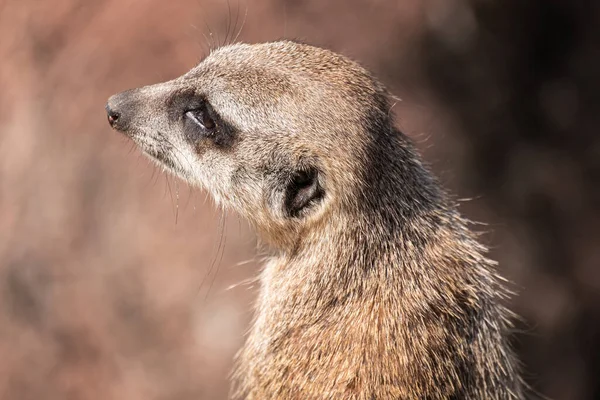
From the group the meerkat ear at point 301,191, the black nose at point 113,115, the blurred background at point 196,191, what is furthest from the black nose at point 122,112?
the blurred background at point 196,191

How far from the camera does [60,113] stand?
6418 mm

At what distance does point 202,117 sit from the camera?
11.7 ft

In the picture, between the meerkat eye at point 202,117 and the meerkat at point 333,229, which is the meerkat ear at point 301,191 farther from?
the meerkat eye at point 202,117

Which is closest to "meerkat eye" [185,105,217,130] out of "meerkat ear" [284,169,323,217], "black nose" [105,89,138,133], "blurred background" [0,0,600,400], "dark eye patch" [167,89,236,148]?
"dark eye patch" [167,89,236,148]

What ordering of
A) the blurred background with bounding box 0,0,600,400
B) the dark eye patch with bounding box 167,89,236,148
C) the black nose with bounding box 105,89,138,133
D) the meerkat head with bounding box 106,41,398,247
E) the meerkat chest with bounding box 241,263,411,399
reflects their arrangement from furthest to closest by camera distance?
the blurred background with bounding box 0,0,600,400
the black nose with bounding box 105,89,138,133
the dark eye patch with bounding box 167,89,236,148
the meerkat head with bounding box 106,41,398,247
the meerkat chest with bounding box 241,263,411,399

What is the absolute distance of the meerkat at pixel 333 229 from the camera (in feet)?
10.7

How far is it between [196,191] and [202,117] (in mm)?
2188

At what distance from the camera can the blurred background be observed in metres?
5.91

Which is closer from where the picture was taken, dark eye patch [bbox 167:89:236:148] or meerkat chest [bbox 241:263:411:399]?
meerkat chest [bbox 241:263:411:399]

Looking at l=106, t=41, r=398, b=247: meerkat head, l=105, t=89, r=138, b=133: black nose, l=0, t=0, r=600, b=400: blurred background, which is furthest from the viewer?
l=0, t=0, r=600, b=400: blurred background

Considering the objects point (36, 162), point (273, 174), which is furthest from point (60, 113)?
point (273, 174)

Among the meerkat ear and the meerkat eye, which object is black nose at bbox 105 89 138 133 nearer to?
the meerkat eye

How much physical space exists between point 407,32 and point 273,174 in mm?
3341

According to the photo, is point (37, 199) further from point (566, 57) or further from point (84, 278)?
point (566, 57)
